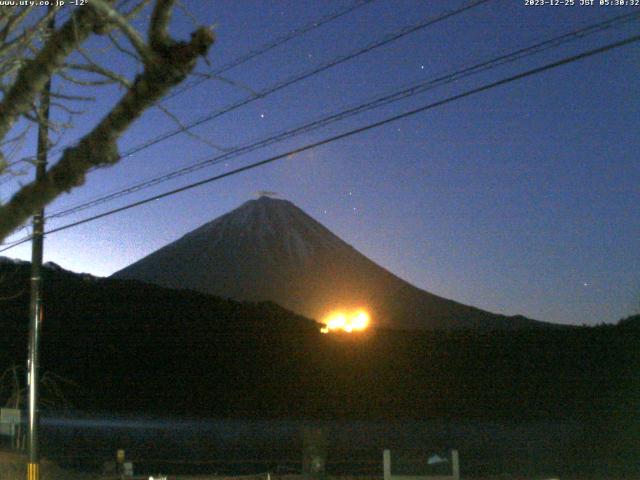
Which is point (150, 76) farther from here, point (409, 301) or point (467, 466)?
point (409, 301)

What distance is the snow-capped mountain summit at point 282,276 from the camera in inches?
3568

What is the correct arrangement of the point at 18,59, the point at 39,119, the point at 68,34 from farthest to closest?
the point at 18,59
the point at 39,119
the point at 68,34

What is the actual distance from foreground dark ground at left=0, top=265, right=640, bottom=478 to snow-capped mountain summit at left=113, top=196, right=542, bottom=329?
106 feet

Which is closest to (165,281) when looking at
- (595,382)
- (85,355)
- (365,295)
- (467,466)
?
(365,295)

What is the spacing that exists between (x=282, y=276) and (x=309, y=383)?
57176mm

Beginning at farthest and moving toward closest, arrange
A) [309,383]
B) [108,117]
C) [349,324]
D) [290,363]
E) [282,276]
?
[282,276]
[290,363]
[309,383]
[349,324]
[108,117]

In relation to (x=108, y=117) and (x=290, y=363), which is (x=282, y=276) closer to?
(x=290, y=363)

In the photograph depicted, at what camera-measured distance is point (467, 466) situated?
71.2ft

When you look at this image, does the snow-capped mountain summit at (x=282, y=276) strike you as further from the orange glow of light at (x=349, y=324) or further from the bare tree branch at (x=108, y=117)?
the bare tree branch at (x=108, y=117)

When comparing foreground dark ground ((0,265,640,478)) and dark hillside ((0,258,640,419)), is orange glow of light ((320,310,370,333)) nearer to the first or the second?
dark hillside ((0,258,640,419))

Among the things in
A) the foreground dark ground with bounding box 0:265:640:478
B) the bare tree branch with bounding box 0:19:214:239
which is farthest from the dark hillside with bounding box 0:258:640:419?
the bare tree branch with bounding box 0:19:214:239

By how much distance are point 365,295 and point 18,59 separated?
292 ft

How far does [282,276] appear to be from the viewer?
4040 inches

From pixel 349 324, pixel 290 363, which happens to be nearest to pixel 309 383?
pixel 290 363
